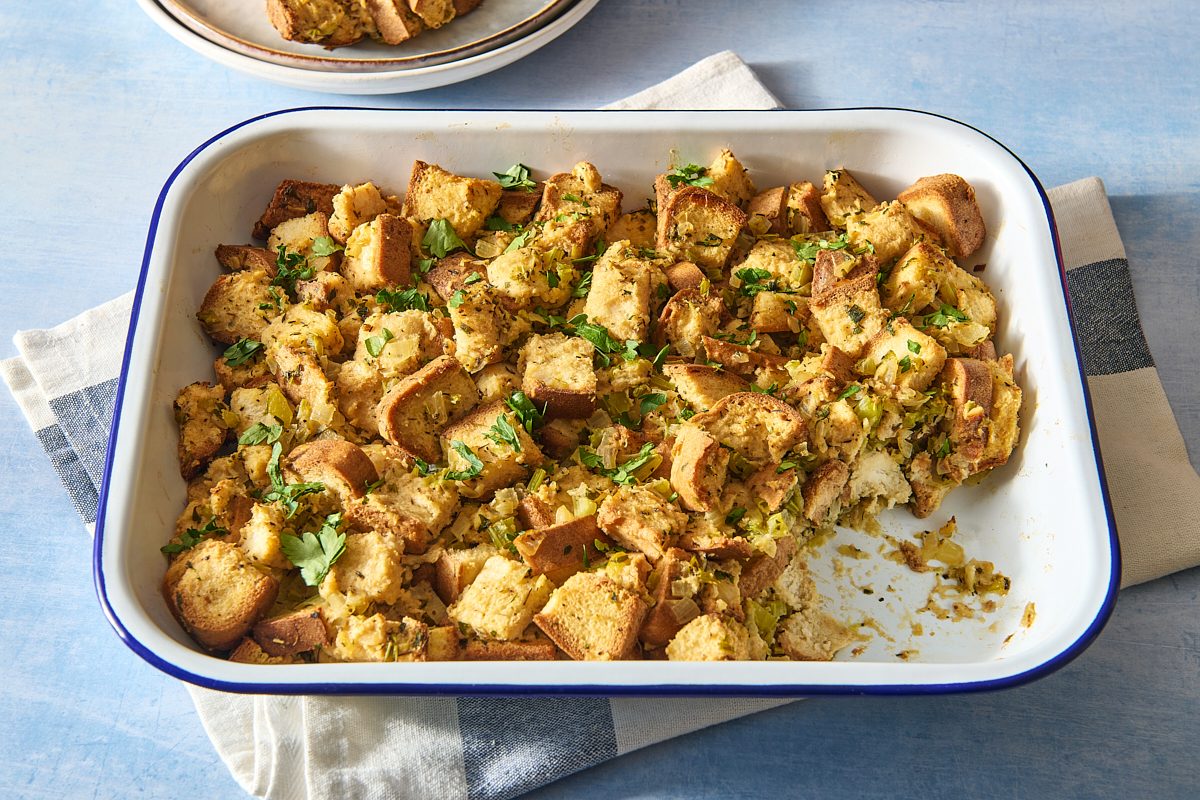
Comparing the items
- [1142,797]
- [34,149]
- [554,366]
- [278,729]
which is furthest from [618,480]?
[34,149]

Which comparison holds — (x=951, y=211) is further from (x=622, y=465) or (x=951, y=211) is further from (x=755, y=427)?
(x=622, y=465)

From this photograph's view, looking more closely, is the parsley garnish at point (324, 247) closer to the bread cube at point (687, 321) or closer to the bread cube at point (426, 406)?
the bread cube at point (426, 406)

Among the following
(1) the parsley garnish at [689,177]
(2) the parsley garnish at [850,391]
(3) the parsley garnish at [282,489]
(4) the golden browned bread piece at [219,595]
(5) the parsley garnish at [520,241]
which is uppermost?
(1) the parsley garnish at [689,177]

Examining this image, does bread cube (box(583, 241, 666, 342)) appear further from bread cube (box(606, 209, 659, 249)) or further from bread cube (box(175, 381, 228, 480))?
bread cube (box(175, 381, 228, 480))

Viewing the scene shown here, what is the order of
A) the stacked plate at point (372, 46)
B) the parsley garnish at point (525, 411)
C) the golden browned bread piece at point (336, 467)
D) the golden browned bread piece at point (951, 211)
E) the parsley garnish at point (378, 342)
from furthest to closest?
the stacked plate at point (372, 46) → the golden browned bread piece at point (951, 211) → the parsley garnish at point (378, 342) → the parsley garnish at point (525, 411) → the golden browned bread piece at point (336, 467)

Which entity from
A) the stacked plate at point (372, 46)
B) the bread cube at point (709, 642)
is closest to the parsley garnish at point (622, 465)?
the bread cube at point (709, 642)

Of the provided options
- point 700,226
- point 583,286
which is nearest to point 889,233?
point 700,226
